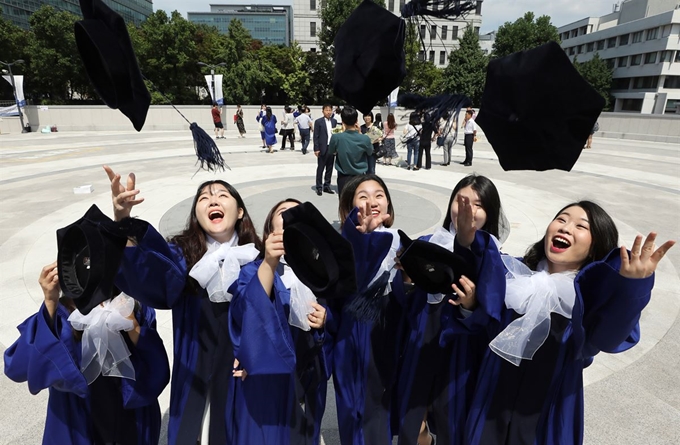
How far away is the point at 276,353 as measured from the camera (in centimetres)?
156

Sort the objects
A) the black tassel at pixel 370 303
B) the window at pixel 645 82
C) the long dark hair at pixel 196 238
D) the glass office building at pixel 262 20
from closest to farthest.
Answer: the black tassel at pixel 370 303 → the long dark hair at pixel 196 238 → the window at pixel 645 82 → the glass office building at pixel 262 20

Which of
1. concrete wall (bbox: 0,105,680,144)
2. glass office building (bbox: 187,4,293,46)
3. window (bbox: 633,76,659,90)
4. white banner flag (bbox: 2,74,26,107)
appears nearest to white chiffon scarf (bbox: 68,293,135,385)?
concrete wall (bbox: 0,105,680,144)

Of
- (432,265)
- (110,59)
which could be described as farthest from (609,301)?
(110,59)

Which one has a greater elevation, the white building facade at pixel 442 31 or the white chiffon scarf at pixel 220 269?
the white building facade at pixel 442 31

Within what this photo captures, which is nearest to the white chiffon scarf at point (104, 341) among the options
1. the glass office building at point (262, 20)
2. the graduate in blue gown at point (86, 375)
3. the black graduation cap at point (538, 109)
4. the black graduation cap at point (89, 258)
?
the graduate in blue gown at point (86, 375)

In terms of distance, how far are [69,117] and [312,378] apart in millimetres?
23902

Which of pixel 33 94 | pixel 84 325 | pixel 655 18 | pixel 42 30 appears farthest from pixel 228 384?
pixel 655 18

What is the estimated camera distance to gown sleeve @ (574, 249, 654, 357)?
135 centimetres

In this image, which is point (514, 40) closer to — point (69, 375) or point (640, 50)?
point (69, 375)

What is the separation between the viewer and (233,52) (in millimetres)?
28406

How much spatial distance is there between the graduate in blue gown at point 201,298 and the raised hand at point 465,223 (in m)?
0.86

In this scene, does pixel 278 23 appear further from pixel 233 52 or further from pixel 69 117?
pixel 69 117

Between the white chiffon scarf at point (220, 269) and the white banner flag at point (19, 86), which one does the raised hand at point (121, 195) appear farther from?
the white banner flag at point (19, 86)

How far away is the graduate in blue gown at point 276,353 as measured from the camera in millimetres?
1541
